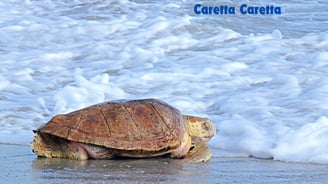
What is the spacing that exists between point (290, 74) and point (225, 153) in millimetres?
2638

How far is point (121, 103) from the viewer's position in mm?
5035

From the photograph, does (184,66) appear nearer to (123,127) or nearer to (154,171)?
(123,127)

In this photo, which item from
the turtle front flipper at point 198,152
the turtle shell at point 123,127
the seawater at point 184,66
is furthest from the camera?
the seawater at point 184,66

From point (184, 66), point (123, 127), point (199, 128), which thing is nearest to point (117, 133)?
point (123, 127)

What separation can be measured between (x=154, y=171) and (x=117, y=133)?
0.41 m

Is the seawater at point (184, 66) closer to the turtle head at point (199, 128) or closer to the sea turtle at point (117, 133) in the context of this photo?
the turtle head at point (199, 128)

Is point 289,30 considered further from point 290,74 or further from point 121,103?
point 121,103

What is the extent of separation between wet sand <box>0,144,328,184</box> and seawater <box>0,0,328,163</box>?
0.42 metres

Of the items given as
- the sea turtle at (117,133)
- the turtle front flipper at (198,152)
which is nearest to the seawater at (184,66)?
the turtle front flipper at (198,152)

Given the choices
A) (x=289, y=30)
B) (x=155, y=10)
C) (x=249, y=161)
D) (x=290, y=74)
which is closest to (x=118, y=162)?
(x=249, y=161)

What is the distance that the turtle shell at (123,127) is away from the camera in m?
4.79

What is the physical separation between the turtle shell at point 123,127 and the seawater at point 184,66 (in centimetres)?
73

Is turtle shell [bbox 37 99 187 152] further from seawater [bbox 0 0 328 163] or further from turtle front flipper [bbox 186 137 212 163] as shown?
seawater [bbox 0 0 328 163]

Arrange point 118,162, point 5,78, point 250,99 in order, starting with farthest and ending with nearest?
1. point 5,78
2. point 250,99
3. point 118,162
